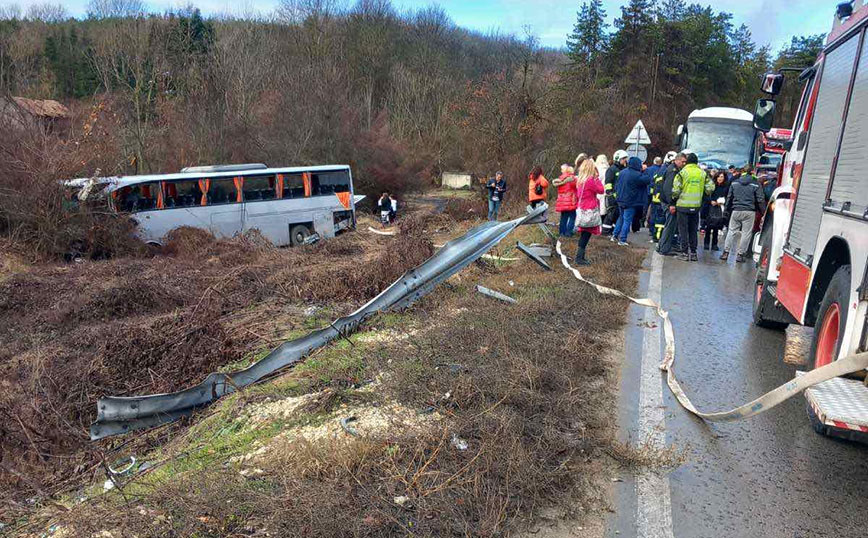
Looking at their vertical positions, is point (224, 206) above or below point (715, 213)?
below

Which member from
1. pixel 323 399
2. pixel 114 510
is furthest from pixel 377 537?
pixel 323 399

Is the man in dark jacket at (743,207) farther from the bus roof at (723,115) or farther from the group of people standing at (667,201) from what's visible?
the bus roof at (723,115)

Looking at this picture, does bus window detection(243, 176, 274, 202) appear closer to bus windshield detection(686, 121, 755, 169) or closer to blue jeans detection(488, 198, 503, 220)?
blue jeans detection(488, 198, 503, 220)

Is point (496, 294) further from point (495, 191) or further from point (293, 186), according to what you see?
point (293, 186)

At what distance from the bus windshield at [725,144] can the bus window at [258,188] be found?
48.6ft

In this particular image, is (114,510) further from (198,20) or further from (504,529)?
(198,20)

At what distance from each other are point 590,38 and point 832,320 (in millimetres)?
40914

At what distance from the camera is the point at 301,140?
29.7m

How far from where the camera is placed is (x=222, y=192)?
752 inches

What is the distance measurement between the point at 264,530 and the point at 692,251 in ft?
34.1

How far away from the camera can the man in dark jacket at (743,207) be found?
428 inches

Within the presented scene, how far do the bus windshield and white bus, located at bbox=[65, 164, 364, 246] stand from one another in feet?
42.9

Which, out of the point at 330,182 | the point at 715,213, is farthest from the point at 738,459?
the point at 330,182

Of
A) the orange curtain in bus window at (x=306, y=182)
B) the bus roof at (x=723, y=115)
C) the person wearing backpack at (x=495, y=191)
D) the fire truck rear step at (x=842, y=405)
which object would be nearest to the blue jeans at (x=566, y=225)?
the person wearing backpack at (x=495, y=191)
